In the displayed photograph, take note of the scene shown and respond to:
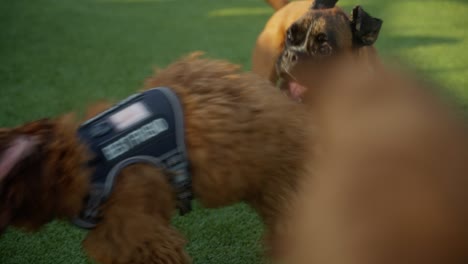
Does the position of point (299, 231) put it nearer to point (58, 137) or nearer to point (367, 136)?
point (367, 136)

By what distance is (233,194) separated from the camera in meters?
1.68

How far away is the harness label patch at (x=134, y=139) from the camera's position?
155cm

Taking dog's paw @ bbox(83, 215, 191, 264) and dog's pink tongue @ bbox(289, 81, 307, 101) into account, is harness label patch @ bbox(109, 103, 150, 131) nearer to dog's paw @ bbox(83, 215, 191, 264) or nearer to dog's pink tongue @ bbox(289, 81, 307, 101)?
dog's paw @ bbox(83, 215, 191, 264)

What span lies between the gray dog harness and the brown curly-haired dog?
0.09 feet

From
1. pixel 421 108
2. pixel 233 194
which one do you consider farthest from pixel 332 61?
pixel 421 108

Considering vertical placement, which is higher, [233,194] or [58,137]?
[58,137]

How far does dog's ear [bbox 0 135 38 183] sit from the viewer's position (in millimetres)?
1374

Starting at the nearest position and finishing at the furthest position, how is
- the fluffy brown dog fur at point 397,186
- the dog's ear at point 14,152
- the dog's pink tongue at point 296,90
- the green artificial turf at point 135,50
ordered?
the fluffy brown dog fur at point 397,186 → the dog's ear at point 14,152 → the green artificial turf at point 135,50 → the dog's pink tongue at point 296,90

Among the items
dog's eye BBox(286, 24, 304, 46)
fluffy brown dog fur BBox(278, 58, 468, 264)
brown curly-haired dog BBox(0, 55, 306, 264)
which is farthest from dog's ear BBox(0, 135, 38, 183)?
dog's eye BBox(286, 24, 304, 46)

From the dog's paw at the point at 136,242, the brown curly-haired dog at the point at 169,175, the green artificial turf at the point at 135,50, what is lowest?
the green artificial turf at the point at 135,50

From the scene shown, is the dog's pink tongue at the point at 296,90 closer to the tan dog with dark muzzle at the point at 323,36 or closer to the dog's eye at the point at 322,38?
Result: the tan dog with dark muzzle at the point at 323,36

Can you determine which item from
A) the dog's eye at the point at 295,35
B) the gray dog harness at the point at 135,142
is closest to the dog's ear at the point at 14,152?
the gray dog harness at the point at 135,142

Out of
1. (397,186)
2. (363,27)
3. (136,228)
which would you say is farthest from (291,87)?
(397,186)

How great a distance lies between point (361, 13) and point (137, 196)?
175 centimetres
